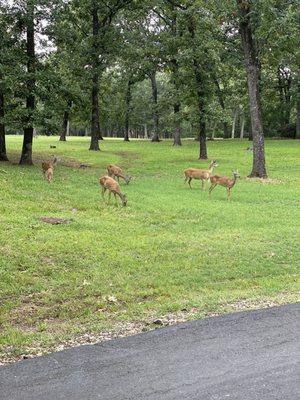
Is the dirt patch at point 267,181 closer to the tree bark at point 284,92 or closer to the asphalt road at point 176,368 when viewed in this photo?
the asphalt road at point 176,368

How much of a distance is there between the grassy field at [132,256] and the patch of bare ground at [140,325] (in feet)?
0.14

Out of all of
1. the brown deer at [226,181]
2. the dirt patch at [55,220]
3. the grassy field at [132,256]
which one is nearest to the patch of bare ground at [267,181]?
the grassy field at [132,256]

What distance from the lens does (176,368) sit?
621 centimetres

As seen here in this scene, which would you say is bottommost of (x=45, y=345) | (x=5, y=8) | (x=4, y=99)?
(x=45, y=345)

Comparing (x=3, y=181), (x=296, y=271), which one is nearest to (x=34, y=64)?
(x=3, y=181)

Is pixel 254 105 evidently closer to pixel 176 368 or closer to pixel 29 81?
pixel 29 81

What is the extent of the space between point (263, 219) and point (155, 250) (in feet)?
16.9

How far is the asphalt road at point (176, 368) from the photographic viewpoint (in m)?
5.61

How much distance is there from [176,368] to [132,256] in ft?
18.5

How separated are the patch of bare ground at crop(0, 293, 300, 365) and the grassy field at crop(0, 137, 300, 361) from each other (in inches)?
1.7

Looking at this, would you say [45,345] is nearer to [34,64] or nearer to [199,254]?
[199,254]

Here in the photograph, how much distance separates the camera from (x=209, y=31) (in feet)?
103

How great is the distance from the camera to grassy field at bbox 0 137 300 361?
858 centimetres

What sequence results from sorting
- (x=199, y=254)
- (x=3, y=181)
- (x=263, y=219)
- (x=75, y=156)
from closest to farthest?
(x=199, y=254), (x=263, y=219), (x=3, y=181), (x=75, y=156)
